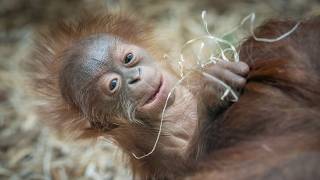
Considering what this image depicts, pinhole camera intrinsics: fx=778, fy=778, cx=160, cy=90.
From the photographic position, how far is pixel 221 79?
2229mm

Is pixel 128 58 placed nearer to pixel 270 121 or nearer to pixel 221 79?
pixel 221 79

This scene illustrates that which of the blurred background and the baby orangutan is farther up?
the baby orangutan

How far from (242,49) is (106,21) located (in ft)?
3.10

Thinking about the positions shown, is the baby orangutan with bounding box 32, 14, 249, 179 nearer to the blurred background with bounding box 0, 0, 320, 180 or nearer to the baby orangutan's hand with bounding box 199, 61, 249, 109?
the baby orangutan's hand with bounding box 199, 61, 249, 109

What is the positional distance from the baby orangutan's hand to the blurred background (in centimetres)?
118

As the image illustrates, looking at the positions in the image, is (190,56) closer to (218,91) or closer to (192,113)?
(192,113)

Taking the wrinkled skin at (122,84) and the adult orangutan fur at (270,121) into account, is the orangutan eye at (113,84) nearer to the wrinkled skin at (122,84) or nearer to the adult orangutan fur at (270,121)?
the wrinkled skin at (122,84)

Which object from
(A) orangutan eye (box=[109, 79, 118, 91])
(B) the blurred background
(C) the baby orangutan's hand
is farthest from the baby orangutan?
(B) the blurred background

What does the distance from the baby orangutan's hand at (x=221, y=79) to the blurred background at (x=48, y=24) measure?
46.3 inches

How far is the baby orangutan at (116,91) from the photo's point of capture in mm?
2781

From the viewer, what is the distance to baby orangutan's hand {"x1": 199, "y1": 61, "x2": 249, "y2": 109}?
222 centimetres

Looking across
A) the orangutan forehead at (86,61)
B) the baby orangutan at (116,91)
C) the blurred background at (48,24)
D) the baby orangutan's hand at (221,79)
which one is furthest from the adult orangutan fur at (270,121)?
the blurred background at (48,24)

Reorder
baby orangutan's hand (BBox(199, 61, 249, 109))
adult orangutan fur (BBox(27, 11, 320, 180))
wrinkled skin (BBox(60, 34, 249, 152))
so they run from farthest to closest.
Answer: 1. wrinkled skin (BBox(60, 34, 249, 152))
2. baby orangutan's hand (BBox(199, 61, 249, 109))
3. adult orangutan fur (BBox(27, 11, 320, 180))

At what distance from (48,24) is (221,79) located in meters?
2.36
